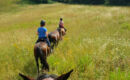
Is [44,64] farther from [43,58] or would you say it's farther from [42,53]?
[42,53]

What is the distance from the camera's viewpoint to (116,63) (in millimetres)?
5324

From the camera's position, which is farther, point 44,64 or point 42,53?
point 42,53

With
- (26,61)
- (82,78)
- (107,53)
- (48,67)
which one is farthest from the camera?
(26,61)

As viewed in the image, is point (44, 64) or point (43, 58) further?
point (43, 58)

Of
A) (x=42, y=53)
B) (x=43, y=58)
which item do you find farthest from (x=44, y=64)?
(x=42, y=53)

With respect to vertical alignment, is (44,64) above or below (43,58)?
below

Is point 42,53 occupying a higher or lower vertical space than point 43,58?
higher

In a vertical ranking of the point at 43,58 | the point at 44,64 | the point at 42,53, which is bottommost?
the point at 44,64

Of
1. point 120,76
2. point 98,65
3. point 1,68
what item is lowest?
point 1,68

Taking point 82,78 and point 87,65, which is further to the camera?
point 87,65

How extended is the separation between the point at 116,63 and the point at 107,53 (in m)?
0.82

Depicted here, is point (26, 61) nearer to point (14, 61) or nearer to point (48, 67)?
point (14, 61)

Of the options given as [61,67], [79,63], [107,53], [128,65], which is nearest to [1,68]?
[61,67]

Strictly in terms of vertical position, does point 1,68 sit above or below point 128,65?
below
